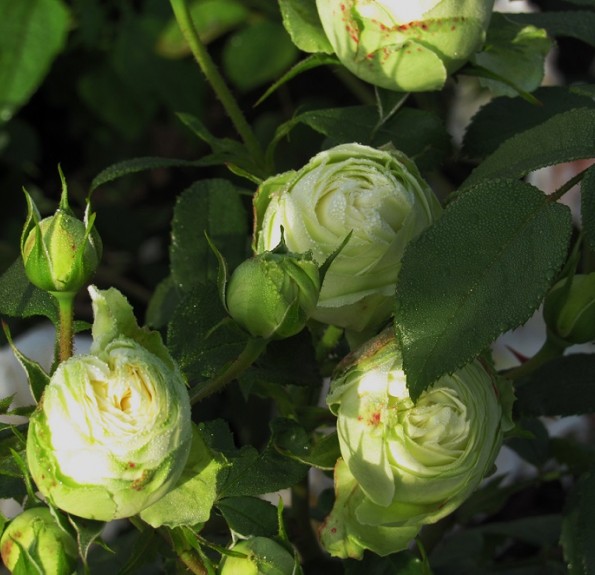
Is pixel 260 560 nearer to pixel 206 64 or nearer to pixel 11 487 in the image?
pixel 11 487

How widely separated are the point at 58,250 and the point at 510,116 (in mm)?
406

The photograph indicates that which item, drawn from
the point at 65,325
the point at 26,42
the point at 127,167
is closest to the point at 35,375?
the point at 65,325

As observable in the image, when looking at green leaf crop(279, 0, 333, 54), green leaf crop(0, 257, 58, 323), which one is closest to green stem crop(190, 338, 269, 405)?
green leaf crop(0, 257, 58, 323)

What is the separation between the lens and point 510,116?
838 mm

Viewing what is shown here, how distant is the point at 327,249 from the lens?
0.63 meters

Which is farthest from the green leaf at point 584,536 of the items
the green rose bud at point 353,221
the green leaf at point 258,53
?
the green leaf at point 258,53

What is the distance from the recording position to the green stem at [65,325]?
58 cm

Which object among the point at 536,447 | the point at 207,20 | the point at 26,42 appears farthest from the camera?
the point at 207,20

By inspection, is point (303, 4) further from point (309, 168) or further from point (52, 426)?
point (52, 426)

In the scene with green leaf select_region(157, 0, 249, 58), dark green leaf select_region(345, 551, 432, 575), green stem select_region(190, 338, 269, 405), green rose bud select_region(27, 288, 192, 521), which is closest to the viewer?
green rose bud select_region(27, 288, 192, 521)

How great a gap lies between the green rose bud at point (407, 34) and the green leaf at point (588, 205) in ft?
0.44

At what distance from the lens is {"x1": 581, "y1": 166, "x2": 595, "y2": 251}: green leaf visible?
0.60 metres

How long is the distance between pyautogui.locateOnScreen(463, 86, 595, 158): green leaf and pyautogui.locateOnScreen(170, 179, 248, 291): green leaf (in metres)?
0.19

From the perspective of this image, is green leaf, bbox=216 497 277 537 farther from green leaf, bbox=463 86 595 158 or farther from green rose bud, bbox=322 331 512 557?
green leaf, bbox=463 86 595 158
